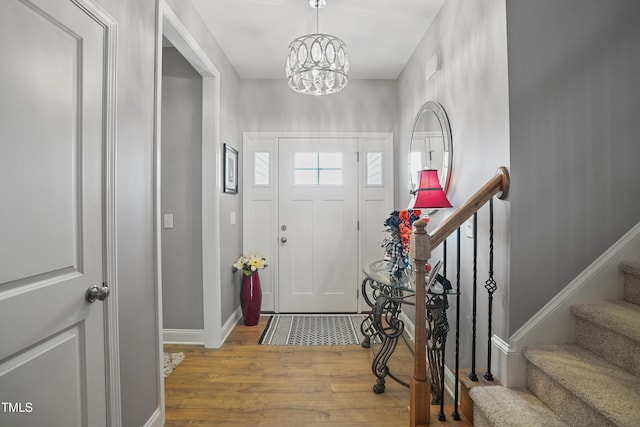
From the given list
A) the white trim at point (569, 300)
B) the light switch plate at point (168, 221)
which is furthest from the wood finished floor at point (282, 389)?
the light switch plate at point (168, 221)

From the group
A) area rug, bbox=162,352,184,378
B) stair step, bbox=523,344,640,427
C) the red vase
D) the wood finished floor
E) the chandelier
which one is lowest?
the wood finished floor

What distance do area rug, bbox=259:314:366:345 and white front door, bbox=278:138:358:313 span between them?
0.16 meters

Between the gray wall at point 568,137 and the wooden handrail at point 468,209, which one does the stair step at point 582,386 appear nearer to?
the gray wall at point 568,137

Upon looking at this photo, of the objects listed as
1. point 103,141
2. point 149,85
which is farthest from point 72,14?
point 149,85

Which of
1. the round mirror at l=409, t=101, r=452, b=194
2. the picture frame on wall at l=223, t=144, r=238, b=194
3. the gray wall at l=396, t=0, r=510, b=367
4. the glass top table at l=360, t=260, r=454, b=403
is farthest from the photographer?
the picture frame on wall at l=223, t=144, r=238, b=194

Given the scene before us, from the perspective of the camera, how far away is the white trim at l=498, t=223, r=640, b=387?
1.58 meters

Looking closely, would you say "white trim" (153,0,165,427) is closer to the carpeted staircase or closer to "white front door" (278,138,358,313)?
the carpeted staircase

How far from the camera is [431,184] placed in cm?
218

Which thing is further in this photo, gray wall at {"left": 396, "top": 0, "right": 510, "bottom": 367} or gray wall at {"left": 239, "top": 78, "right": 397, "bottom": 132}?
gray wall at {"left": 239, "top": 78, "right": 397, "bottom": 132}

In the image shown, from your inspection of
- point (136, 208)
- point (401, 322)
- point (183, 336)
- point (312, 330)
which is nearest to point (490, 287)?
point (401, 322)

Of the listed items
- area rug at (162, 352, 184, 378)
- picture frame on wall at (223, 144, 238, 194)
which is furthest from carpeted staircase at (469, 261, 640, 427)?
picture frame on wall at (223, 144, 238, 194)

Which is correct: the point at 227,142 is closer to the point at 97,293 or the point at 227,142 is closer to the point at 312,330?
the point at 312,330

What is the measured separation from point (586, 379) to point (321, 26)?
2.77m

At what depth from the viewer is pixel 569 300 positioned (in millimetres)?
1606
